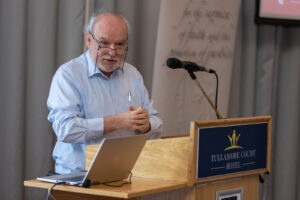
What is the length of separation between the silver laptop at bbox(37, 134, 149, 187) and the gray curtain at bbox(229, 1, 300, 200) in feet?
9.83

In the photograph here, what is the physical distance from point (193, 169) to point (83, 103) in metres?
0.91

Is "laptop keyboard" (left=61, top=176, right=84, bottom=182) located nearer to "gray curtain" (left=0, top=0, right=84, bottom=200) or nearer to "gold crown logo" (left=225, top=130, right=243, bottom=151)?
"gold crown logo" (left=225, top=130, right=243, bottom=151)

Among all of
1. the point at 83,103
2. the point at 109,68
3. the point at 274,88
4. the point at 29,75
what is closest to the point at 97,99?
the point at 83,103

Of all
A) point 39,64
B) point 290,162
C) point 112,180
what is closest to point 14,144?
point 39,64

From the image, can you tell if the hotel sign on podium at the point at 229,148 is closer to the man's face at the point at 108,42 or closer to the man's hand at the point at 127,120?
the man's hand at the point at 127,120

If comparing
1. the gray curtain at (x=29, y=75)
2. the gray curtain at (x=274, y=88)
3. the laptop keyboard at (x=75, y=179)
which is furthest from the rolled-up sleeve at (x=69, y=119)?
the gray curtain at (x=274, y=88)

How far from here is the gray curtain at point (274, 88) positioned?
5.05 m

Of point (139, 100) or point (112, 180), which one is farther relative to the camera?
point (139, 100)

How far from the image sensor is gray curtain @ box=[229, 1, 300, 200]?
505cm

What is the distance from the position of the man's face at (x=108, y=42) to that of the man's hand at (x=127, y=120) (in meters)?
0.39

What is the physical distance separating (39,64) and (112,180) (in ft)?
6.23

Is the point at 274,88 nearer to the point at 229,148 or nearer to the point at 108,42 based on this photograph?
the point at 108,42

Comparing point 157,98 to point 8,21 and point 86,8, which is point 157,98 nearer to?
point 86,8

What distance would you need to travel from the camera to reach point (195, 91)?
4.17m
